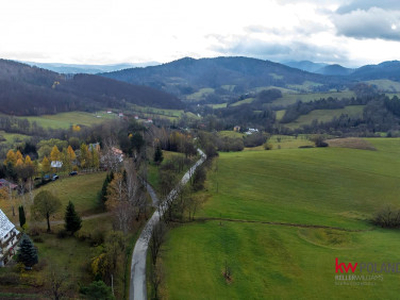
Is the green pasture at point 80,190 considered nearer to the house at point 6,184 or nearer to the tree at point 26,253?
the house at point 6,184

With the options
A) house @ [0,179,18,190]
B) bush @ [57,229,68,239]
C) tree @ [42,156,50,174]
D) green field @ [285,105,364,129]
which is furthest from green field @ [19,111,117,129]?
green field @ [285,105,364,129]

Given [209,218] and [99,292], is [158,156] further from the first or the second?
[99,292]

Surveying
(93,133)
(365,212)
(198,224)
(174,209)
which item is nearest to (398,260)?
(365,212)

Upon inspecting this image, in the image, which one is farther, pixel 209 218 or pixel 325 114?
pixel 325 114

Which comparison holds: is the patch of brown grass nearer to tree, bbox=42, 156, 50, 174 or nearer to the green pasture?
the green pasture

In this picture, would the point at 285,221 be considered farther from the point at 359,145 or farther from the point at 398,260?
the point at 359,145

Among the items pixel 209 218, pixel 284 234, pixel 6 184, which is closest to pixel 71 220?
pixel 209 218
